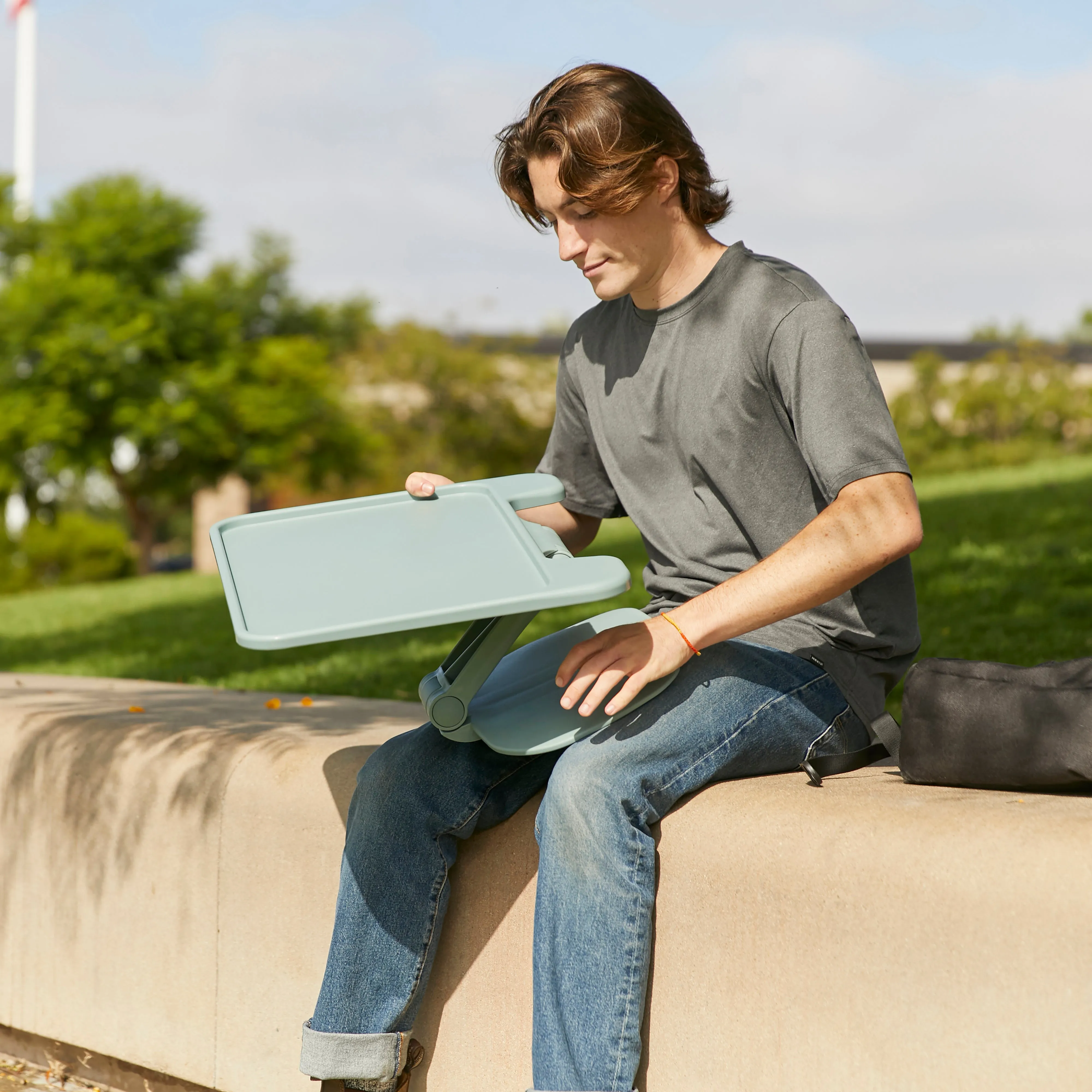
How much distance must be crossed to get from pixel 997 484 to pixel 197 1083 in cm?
1157

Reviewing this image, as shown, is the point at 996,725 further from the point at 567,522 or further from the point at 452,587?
the point at 567,522

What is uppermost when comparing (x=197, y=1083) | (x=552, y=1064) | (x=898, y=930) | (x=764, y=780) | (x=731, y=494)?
(x=731, y=494)

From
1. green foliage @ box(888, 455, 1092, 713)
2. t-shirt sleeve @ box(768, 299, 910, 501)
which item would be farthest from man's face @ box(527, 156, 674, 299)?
green foliage @ box(888, 455, 1092, 713)

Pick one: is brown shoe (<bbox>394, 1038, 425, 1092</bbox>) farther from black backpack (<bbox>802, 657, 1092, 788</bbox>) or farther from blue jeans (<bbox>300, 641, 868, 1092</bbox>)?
Answer: black backpack (<bbox>802, 657, 1092, 788</bbox>)

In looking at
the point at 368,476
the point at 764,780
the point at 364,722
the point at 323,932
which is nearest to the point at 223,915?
the point at 323,932

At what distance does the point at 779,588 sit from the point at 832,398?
34cm

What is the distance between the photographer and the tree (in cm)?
2319

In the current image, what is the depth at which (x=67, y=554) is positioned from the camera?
21547 mm

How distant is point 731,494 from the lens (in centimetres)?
233

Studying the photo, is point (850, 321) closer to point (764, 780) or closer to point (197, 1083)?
point (764, 780)

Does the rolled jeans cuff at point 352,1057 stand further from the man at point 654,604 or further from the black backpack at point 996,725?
the black backpack at point 996,725

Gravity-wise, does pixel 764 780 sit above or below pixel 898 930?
above

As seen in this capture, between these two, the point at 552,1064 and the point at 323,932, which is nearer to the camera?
the point at 552,1064

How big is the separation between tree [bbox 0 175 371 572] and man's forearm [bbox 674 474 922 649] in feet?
73.8
